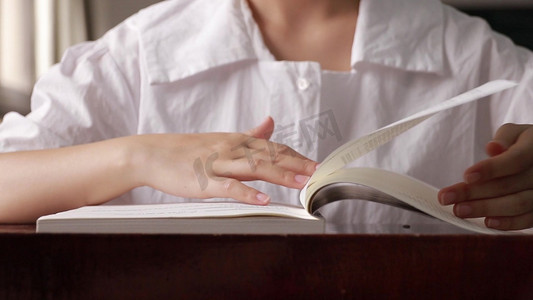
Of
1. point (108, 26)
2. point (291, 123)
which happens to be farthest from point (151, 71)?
point (108, 26)

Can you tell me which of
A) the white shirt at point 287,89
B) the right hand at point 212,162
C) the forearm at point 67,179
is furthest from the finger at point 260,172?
the white shirt at point 287,89

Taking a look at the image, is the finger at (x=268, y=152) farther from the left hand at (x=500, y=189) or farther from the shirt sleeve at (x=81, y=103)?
the shirt sleeve at (x=81, y=103)

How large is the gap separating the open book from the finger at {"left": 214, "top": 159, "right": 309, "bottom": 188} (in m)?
0.06

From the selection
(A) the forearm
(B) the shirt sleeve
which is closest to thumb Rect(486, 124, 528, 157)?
(A) the forearm

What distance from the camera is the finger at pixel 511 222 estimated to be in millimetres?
598

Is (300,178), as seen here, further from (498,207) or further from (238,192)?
(498,207)

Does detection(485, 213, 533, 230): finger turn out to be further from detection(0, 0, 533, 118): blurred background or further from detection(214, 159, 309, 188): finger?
detection(0, 0, 533, 118): blurred background

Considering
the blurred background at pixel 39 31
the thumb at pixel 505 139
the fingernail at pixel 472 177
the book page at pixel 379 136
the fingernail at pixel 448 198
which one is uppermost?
the book page at pixel 379 136

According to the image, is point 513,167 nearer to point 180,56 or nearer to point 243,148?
point 243,148

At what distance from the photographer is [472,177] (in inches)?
23.7

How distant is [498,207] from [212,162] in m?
0.29
